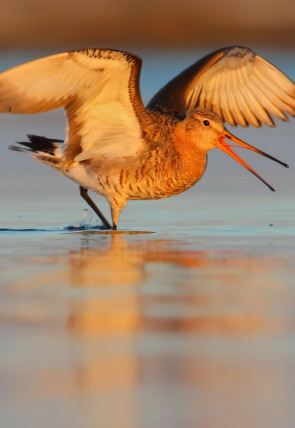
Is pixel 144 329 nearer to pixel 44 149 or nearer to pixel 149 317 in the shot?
pixel 149 317

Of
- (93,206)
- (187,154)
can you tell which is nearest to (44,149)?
(93,206)

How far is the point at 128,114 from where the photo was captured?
8.54 meters

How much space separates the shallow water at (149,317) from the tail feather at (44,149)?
0.41 meters

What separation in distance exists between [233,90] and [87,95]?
1931 millimetres

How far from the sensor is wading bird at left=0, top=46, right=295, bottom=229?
7.83 m

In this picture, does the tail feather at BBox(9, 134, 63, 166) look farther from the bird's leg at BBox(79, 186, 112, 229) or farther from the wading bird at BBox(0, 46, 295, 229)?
the bird's leg at BBox(79, 186, 112, 229)

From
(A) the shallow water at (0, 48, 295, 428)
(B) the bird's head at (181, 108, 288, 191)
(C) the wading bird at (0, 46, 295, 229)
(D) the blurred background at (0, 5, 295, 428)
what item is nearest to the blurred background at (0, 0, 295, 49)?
(D) the blurred background at (0, 5, 295, 428)

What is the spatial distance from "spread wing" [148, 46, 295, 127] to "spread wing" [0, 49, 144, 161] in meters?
0.94

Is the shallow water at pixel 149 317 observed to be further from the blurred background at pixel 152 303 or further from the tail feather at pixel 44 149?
the tail feather at pixel 44 149

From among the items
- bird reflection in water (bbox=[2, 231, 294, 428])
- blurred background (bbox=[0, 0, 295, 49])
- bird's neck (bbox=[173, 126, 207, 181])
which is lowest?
bird reflection in water (bbox=[2, 231, 294, 428])

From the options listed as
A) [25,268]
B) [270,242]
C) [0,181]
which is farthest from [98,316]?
[0,181]

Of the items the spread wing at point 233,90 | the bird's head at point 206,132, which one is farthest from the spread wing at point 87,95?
the spread wing at point 233,90

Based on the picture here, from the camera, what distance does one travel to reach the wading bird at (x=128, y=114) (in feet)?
25.7

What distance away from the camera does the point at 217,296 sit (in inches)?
213
